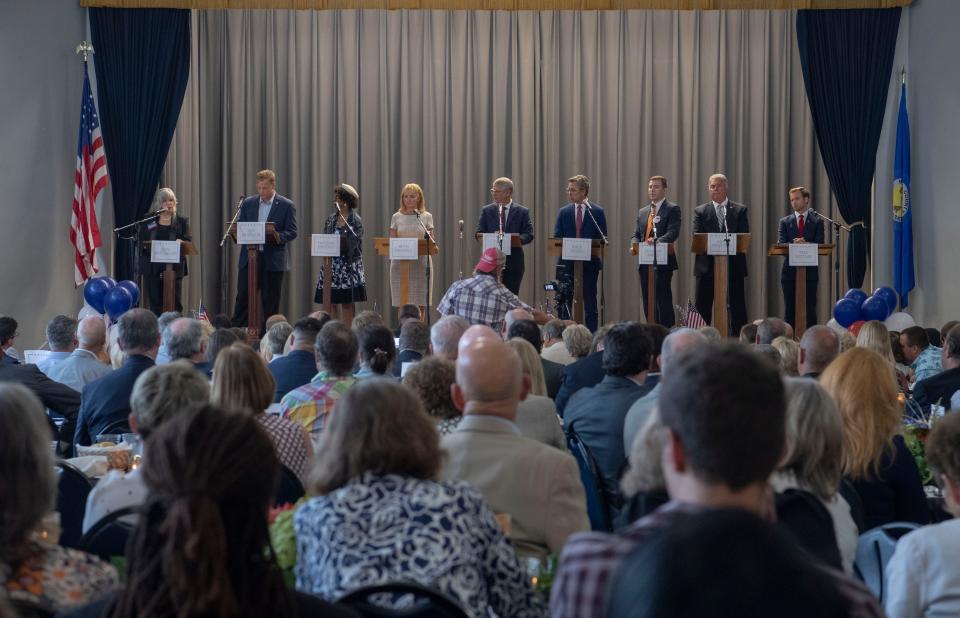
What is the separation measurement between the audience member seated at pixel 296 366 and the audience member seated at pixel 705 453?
13.6ft

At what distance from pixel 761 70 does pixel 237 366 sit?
1074 cm

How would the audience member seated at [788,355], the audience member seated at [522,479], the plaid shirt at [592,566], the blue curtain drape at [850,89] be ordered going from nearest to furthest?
the plaid shirt at [592,566], the audience member seated at [522,479], the audience member seated at [788,355], the blue curtain drape at [850,89]

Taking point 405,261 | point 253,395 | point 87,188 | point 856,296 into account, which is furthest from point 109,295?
point 253,395

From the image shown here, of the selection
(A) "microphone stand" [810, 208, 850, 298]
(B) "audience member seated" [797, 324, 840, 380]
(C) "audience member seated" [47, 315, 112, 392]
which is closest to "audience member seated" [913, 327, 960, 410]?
(B) "audience member seated" [797, 324, 840, 380]

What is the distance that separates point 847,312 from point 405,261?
12.5ft

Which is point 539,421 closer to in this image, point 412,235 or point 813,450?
point 813,450

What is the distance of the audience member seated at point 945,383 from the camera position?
568cm

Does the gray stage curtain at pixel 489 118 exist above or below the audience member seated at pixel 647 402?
above

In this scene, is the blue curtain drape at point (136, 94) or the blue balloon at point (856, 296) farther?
the blue curtain drape at point (136, 94)

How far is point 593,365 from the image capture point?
5852 mm

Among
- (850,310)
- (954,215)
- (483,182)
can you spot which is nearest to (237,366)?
(850,310)

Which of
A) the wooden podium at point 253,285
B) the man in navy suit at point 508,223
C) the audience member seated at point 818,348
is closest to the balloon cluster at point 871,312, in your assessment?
the man in navy suit at point 508,223

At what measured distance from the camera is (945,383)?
5.70 meters

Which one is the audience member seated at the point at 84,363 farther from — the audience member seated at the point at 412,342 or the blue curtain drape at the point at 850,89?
the blue curtain drape at the point at 850,89
